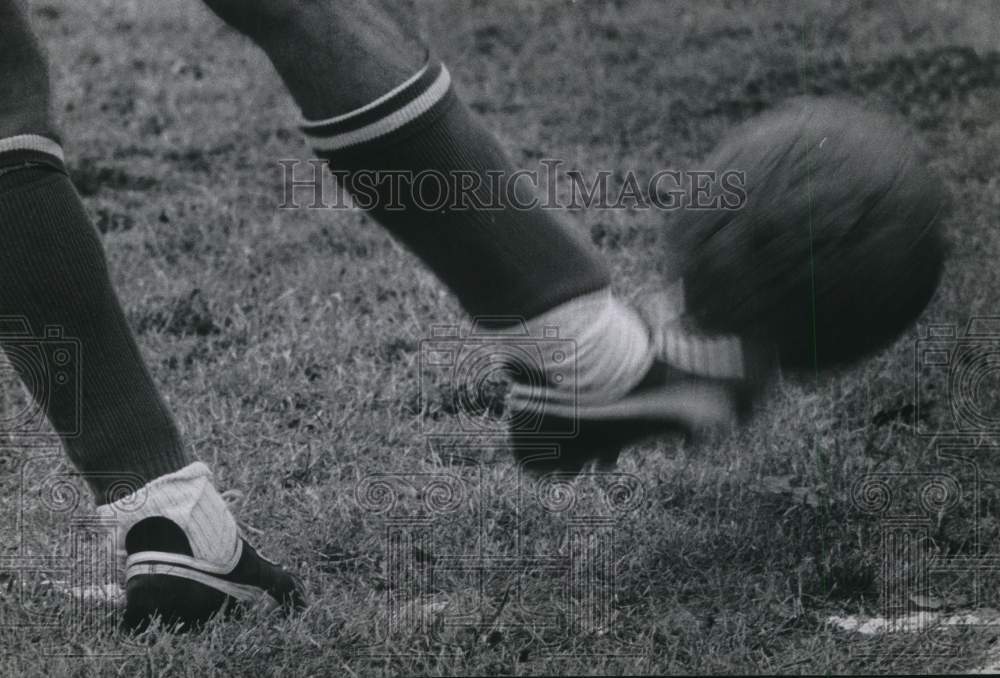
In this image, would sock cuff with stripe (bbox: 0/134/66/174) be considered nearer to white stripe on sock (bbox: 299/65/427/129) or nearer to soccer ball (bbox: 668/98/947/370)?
white stripe on sock (bbox: 299/65/427/129)

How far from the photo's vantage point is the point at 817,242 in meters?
1.35

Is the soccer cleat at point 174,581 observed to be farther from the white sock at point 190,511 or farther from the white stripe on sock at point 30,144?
the white stripe on sock at point 30,144

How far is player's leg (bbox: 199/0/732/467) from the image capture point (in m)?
1.23

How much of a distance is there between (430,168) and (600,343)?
24 centimetres

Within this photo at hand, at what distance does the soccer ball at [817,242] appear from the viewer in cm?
132

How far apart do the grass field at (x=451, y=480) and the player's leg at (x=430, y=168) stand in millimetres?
426

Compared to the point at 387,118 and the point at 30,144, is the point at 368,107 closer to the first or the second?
the point at 387,118

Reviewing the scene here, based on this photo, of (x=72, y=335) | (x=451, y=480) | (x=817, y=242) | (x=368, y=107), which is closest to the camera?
(x=368, y=107)

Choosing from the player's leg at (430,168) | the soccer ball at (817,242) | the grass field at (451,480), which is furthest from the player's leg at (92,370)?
the soccer ball at (817,242)

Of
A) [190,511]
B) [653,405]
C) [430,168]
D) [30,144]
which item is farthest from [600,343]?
[30,144]

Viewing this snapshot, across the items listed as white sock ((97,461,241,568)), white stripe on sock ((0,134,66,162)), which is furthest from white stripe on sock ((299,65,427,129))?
white sock ((97,461,241,568))

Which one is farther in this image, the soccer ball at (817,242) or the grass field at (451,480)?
the grass field at (451,480)

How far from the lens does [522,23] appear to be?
4.80 meters

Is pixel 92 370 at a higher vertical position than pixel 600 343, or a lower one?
lower
